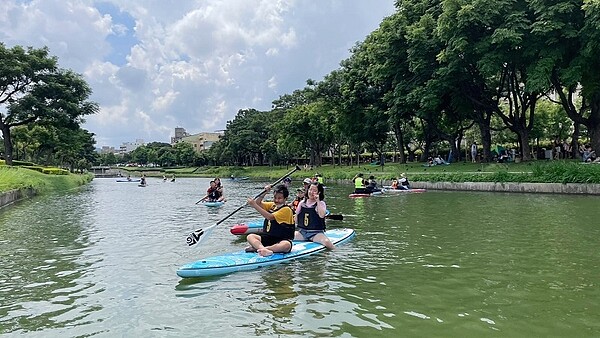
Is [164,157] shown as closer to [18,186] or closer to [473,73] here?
[18,186]

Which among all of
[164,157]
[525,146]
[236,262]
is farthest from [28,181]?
[164,157]

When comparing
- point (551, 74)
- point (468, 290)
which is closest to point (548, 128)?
point (551, 74)

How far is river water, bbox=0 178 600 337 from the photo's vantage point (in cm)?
593

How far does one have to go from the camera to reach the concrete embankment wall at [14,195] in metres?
21.5

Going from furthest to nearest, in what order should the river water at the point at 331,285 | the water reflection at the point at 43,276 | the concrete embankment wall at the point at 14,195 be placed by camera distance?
the concrete embankment wall at the point at 14,195, the water reflection at the point at 43,276, the river water at the point at 331,285

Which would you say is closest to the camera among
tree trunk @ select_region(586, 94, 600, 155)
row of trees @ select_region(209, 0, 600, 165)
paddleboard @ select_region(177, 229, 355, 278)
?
paddleboard @ select_region(177, 229, 355, 278)

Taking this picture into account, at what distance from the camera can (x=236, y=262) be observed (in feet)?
28.2

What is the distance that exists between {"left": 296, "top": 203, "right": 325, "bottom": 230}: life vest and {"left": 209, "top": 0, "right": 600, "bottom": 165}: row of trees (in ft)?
65.5

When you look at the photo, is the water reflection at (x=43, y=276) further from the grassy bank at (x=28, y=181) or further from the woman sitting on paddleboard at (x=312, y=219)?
the grassy bank at (x=28, y=181)

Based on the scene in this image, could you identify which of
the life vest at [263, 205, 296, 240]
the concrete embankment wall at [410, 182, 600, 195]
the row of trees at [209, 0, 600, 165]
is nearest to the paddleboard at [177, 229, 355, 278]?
the life vest at [263, 205, 296, 240]

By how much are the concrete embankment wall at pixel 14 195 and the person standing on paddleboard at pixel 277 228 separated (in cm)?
1691

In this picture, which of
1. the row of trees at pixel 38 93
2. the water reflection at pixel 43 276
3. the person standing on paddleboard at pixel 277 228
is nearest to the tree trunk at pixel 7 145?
the row of trees at pixel 38 93

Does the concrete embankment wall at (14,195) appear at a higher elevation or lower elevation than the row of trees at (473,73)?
lower

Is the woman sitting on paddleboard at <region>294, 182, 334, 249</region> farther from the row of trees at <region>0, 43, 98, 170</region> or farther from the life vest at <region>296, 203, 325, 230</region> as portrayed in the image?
the row of trees at <region>0, 43, 98, 170</region>
